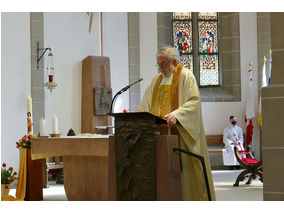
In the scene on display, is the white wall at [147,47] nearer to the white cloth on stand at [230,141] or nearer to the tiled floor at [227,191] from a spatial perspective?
the white cloth on stand at [230,141]

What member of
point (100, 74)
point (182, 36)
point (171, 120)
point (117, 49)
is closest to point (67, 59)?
point (100, 74)

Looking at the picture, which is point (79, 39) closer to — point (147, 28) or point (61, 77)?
point (61, 77)

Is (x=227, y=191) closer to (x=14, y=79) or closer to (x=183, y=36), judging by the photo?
(x=14, y=79)

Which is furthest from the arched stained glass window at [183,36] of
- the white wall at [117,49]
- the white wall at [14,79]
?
the white wall at [14,79]

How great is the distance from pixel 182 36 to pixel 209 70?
1.27 m

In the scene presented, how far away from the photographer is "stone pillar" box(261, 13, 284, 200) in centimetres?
302

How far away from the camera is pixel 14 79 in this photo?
980 centimetres

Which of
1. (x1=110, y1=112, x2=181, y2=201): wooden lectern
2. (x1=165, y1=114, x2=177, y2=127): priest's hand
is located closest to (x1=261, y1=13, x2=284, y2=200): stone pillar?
(x1=110, y1=112, x2=181, y2=201): wooden lectern

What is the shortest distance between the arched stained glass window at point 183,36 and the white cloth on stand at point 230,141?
2349mm

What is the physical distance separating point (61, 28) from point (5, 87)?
1.98 metres

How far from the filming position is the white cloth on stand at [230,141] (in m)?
12.3

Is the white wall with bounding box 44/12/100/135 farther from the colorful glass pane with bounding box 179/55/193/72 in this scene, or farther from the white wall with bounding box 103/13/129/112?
the colorful glass pane with bounding box 179/55/193/72

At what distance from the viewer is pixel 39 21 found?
33.9 feet

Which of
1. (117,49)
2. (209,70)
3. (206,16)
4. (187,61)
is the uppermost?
(206,16)
